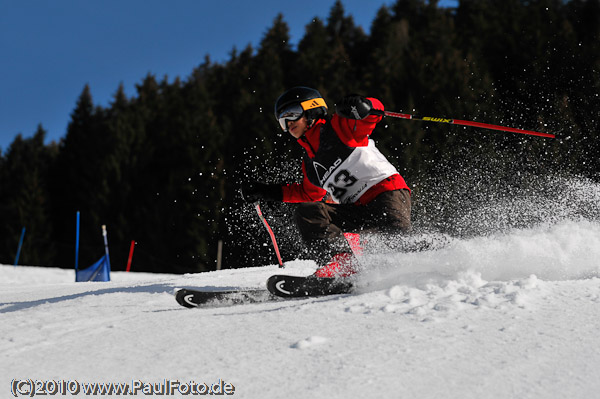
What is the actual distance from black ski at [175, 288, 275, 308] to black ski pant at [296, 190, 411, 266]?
451 millimetres

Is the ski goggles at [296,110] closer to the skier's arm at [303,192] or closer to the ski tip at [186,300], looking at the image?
the skier's arm at [303,192]

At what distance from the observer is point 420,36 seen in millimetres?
26375

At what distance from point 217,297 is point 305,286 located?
1.62 ft

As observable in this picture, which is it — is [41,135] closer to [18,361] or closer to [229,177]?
[229,177]

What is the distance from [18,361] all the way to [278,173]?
704 inches

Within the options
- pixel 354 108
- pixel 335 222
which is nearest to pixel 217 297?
pixel 335 222

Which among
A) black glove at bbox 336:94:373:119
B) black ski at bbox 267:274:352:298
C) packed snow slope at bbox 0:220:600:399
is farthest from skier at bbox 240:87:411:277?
packed snow slope at bbox 0:220:600:399

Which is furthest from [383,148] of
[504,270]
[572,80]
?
[504,270]

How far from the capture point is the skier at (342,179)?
11.2ft

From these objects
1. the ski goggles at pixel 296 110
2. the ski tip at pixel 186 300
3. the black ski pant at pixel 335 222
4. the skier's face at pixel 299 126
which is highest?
the ski goggles at pixel 296 110

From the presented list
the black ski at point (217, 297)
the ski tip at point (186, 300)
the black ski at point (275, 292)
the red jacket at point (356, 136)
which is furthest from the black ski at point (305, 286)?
the red jacket at point (356, 136)

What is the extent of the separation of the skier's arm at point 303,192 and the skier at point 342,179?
21cm

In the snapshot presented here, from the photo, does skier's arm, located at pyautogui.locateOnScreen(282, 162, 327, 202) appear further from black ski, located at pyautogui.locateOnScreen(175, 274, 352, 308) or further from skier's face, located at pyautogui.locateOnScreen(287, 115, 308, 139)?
black ski, located at pyautogui.locateOnScreen(175, 274, 352, 308)

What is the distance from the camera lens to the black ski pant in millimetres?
3436
